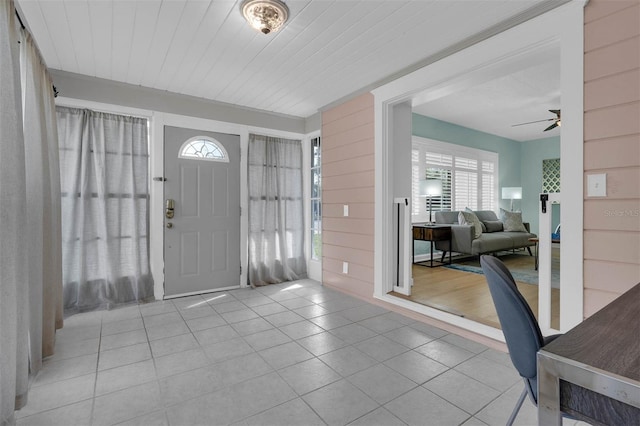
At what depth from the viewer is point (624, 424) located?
2.06 feet

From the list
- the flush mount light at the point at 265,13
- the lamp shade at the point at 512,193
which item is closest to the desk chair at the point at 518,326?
the flush mount light at the point at 265,13

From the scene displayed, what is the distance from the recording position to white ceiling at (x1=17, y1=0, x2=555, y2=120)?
213cm

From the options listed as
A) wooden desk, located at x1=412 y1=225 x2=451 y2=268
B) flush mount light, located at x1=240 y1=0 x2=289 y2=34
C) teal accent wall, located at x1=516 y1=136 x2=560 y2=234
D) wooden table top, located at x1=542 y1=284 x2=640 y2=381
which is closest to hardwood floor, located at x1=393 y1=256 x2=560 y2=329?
wooden desk, located at x1=412 y1=225 x2=451 y2=268

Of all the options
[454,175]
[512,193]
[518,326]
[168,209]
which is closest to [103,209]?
[168,209]

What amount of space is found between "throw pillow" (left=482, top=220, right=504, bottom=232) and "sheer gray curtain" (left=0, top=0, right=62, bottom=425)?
6.42 meters

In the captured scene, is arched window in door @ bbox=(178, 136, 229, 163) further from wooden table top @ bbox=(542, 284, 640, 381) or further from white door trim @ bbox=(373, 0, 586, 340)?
wooden table top @ bbox=(542, 284, 640, 381)

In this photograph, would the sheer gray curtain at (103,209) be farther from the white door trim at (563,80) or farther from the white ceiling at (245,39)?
the white door trim at (563,80)

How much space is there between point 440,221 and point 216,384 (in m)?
4.76

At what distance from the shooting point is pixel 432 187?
5262mm

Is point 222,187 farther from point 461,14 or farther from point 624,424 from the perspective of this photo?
point 624,424

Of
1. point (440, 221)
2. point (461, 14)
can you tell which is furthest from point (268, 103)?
point (440, 221)

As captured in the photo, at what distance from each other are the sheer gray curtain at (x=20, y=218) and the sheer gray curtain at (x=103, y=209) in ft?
3.18

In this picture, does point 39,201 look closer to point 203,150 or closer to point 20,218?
point 20,218

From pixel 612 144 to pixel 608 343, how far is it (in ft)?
5.38
